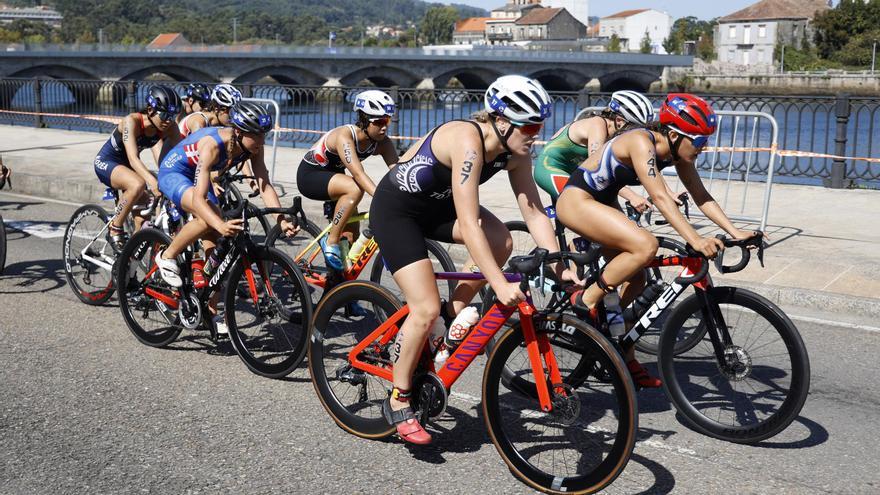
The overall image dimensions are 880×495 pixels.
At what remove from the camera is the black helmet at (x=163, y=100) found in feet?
25.6

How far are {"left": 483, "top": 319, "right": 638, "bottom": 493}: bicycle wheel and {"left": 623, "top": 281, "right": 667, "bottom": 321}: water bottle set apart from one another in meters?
0.69

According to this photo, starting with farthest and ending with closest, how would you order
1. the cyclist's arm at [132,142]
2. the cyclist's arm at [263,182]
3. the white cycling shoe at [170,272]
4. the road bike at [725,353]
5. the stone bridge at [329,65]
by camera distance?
1. the stone bridge at [329,65]
2. the cyclist's arm at [132,142]
3. the cyclist's arm at [263,182]
4. the white cycling shoe at [170,272]
5. the road bike at [725,353]

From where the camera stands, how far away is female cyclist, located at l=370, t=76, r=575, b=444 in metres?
4.23

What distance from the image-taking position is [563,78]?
323 feet

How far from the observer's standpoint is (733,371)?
5008 mm

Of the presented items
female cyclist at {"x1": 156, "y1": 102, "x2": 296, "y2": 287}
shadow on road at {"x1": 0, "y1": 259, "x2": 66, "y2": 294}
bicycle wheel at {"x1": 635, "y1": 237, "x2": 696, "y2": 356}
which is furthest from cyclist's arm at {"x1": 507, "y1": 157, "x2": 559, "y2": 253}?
shadow on road at {"x1": 0, "y1": 259, "x2": 66, "y2": 294}

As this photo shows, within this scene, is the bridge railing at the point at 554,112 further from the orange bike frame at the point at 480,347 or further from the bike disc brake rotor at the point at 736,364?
the orange bike frame at the point at 480,347

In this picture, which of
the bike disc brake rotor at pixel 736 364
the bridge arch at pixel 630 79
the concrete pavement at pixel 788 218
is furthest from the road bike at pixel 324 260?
the bridge arch at pixel 630 79

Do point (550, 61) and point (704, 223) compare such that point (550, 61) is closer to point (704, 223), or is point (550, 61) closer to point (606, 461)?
point (704, 223)

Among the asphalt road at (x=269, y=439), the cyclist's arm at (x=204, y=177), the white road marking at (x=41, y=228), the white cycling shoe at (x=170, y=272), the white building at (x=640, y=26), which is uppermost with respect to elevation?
the white building at (x=640, y=26)

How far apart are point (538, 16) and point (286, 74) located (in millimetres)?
106827

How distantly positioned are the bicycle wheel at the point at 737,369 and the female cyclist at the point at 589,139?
1584mm

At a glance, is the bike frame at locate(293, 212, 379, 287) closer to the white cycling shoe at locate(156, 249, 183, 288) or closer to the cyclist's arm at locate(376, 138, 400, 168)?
the cyclist's arm at locate(376, 138, 400, 168)

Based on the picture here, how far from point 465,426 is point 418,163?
4.96ft
